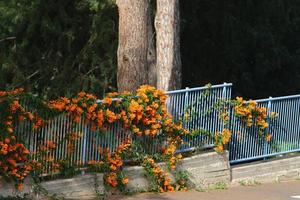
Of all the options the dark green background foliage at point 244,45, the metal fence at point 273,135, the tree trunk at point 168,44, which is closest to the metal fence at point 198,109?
the metal fence at point 273,135

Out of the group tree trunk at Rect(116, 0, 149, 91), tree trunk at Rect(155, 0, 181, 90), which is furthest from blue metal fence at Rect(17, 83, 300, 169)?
tree trunk at Rect(155, 0, 181, 90)

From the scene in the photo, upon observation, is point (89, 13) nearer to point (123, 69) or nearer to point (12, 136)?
point (123, 69)

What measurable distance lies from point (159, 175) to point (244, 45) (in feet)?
40.6

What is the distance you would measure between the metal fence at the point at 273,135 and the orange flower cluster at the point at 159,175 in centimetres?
208

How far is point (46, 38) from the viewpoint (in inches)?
850

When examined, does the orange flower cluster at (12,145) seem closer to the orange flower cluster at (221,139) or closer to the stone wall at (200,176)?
the stone wall at (200,176)

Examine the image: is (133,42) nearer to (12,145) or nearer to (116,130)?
(116,130)

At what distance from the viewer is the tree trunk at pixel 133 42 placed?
1303cm

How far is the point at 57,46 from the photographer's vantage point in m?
21.6

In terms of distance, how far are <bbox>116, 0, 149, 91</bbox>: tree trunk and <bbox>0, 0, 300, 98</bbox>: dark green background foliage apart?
607 centimetres

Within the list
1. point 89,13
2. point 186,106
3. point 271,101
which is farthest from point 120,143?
point 89,13

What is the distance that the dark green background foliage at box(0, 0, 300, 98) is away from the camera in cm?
2028

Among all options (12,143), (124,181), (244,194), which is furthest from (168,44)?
(12,143)

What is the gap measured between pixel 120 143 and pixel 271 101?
4.10m
